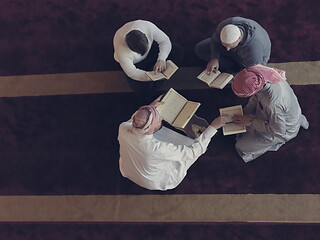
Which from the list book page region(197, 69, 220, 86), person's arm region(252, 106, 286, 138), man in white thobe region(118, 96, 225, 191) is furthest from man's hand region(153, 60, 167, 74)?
person's arm region(252, 106, 286, 138)

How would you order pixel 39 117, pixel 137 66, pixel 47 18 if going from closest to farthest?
pixel 137 66 → pixel 39 117 → pixel 47 18

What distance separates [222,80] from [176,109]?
537 mm

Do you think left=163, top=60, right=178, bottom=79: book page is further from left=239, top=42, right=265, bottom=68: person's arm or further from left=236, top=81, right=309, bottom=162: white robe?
left=236, top=81, right=309, bottom=162: white robe

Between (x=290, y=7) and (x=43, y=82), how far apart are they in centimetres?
318

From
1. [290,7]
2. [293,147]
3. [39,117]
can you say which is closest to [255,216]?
[293,147]

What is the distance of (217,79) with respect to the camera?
3.31 meters

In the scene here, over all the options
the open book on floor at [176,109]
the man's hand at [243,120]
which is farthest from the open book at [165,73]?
the man's hand at [243,120]

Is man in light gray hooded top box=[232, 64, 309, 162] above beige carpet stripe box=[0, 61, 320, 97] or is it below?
above

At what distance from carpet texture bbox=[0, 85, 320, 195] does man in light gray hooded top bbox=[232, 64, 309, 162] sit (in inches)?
14.6

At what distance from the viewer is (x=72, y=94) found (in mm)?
4086

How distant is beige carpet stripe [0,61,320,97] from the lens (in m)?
3.81

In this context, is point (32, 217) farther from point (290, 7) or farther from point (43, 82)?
point (290, 7)

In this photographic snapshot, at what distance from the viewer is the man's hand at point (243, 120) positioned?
306cm

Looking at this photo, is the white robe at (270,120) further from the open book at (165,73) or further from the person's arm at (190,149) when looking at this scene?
the open book at (165,73)
